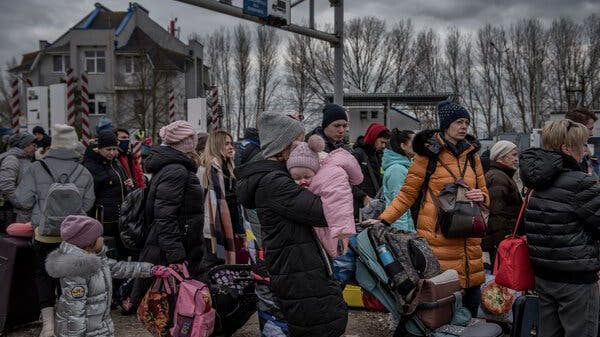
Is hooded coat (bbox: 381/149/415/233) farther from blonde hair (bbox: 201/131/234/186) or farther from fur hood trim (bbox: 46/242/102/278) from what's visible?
fur hood trim (bbox: 46/242/102/278)

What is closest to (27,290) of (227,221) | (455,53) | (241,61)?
(227,221)

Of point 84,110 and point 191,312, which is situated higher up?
point 84,110

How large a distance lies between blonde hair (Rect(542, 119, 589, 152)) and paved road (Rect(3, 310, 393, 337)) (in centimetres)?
252

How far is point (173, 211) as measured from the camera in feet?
14.6

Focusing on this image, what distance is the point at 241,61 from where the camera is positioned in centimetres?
6050

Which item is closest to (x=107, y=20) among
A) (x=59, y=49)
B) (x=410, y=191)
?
(x=59, y=49)

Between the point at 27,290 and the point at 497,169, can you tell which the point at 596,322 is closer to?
the point at 497,169

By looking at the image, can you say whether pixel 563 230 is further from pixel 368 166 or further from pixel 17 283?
pixel 17 283

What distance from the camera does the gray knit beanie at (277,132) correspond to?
3.42 meters

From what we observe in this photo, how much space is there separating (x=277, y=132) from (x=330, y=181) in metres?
0.49

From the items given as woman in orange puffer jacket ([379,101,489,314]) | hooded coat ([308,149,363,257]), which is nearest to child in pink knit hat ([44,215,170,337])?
hooded coat ([308,149,363,257])

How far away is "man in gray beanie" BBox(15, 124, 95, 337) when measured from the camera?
5.30 metres

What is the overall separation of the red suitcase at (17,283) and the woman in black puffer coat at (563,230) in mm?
4292

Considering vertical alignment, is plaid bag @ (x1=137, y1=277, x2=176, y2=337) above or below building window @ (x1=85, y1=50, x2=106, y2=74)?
below
